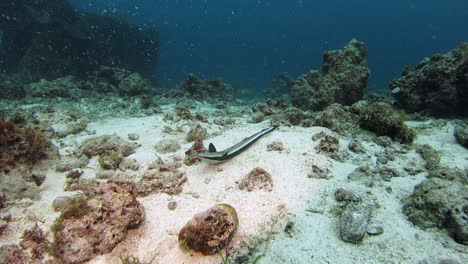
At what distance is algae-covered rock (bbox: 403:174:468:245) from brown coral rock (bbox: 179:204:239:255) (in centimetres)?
253

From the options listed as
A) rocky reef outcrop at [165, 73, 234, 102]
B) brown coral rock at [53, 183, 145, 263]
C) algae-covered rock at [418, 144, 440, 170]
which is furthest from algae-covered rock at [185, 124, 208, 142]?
rocky reef outcrop at [165, 73, 234, 102]

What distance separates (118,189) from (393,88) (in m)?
10.1

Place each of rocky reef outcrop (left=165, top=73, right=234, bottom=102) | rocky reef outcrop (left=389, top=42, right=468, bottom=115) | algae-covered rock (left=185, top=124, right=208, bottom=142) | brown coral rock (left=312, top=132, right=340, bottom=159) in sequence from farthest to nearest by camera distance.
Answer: rocky reef outcrop (left=165, top=73, right=234, bottom=102)
rocky reef outcrop (left=389, top=42, right=468, bottom=115)
algae-covered rock (left=185, top=124, right=208, bottom=142)
brown coral rock (left=312, top=132, right=340, bottom=159)

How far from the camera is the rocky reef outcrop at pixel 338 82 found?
9.18 metres

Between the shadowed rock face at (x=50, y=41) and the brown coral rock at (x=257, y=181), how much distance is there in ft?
63.0

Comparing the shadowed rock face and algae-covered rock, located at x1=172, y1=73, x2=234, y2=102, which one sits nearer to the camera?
algae-covered rock, located at x1=172, y1=73, x2=234, y2=102

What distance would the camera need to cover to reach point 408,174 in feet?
14.8

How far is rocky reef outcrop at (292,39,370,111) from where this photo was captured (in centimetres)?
918

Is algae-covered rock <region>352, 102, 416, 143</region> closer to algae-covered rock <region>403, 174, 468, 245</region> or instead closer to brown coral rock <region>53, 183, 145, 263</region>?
algae-covered rock <region>403, 174, 468, 245</region>

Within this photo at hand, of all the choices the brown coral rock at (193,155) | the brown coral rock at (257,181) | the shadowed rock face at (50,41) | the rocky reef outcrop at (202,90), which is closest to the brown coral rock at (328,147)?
the brown coral rock at (257,181)

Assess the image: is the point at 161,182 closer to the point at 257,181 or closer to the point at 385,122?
the point at 257,181

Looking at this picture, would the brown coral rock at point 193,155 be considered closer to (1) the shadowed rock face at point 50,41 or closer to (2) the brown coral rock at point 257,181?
(2) the brown coral rock at point 257,181

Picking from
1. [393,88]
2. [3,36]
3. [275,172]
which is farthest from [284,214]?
[3,36]

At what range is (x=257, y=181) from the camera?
4.26m
